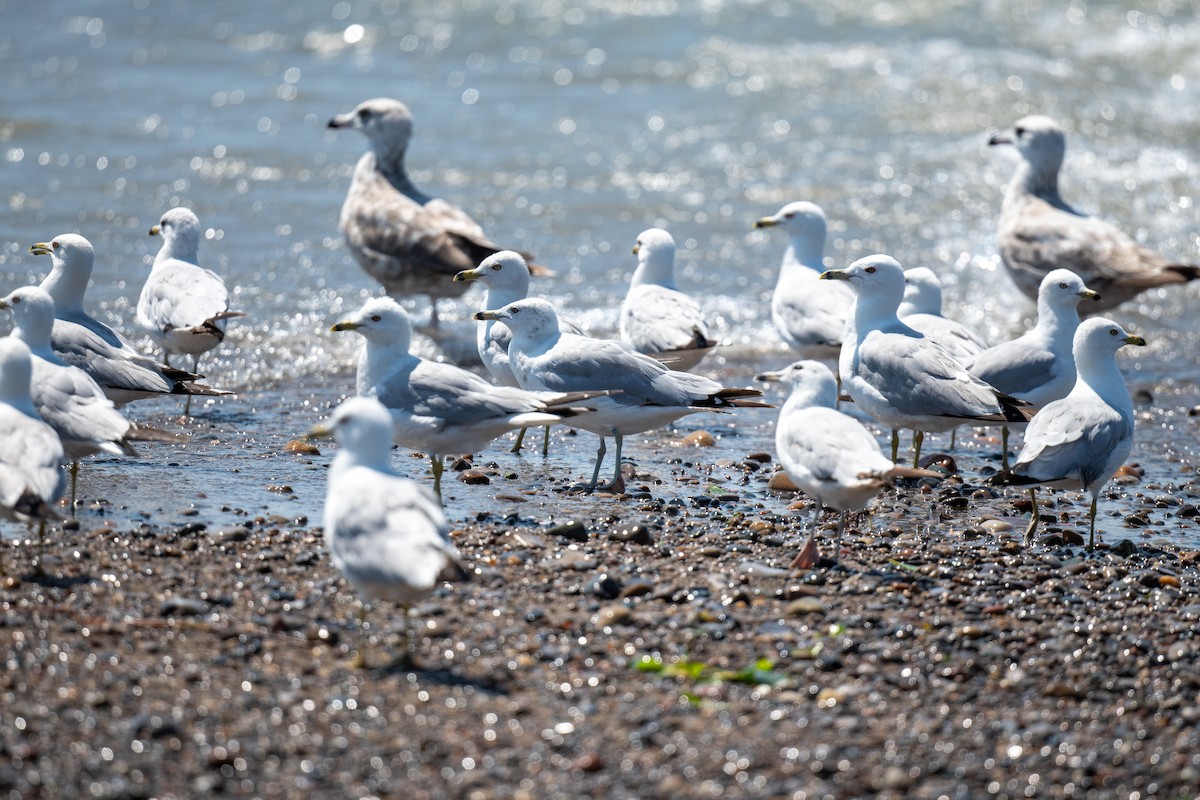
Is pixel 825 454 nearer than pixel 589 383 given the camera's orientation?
Yes

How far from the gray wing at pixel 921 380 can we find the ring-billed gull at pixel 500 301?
Answer: 5.80 ft

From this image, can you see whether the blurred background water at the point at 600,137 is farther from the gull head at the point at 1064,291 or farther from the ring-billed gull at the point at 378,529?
the ring-billed gull at the point at 378,529

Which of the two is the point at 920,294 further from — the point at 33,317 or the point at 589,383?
the point at 33,317

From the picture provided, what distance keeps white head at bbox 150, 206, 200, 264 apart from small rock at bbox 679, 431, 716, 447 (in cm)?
361

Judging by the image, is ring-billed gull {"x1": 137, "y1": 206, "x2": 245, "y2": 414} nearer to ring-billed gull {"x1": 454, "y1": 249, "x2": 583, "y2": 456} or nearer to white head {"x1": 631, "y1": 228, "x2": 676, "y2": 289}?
ring-billed gull {"x1": 454, "y1": 249, "x2": 583, "y2": 456}

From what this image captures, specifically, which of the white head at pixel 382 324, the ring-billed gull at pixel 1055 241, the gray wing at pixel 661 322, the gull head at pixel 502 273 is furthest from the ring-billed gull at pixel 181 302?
the ring-billed gull at pixel 1055 241

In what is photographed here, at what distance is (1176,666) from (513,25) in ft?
59.0

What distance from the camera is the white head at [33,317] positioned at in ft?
23.1

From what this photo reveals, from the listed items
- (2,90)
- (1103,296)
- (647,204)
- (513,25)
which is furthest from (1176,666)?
(513,25)

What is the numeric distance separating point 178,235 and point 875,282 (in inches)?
184

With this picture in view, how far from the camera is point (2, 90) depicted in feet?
59.1

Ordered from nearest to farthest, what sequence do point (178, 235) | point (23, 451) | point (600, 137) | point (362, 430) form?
point (362, 430) < point (23, 451) < point (178, 235) < point (600, 137)

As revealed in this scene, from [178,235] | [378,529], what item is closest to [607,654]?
[378,529]

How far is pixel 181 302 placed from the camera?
9.09 meters
